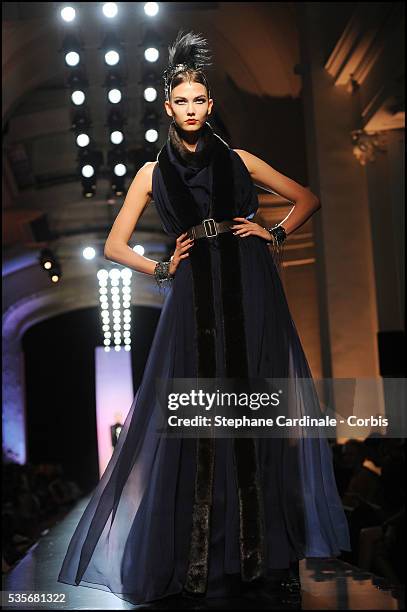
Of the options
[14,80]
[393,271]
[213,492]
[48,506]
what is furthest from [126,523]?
[48,506]

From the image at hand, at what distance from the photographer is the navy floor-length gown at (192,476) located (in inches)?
106

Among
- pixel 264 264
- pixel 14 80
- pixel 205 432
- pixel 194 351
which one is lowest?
pixel 205 432

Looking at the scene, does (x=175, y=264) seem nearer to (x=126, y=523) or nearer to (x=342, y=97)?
(x=126, y=523)

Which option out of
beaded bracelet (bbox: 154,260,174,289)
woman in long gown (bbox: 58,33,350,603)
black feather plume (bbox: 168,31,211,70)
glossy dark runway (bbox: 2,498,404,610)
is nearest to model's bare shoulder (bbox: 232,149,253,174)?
woman in long gown (bbox: 58,33,350,603)

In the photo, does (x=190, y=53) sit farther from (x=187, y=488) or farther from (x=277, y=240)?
(x=187, y=488)

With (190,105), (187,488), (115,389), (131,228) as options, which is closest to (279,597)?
(187,488)

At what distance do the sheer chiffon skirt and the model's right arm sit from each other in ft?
0.42

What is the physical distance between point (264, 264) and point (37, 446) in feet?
81.6

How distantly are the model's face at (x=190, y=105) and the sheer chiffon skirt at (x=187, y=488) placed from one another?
0.36 meters

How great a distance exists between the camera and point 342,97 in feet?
28.0

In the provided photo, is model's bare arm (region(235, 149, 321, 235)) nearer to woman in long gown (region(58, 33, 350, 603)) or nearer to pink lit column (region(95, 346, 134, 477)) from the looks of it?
woman in long gown (region(58, 33, 350, 603))

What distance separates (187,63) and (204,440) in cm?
110

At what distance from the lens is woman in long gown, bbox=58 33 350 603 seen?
8.77 feet

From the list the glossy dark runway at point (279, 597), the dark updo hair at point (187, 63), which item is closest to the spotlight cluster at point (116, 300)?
the glossy dark runway at point (279, 597)
